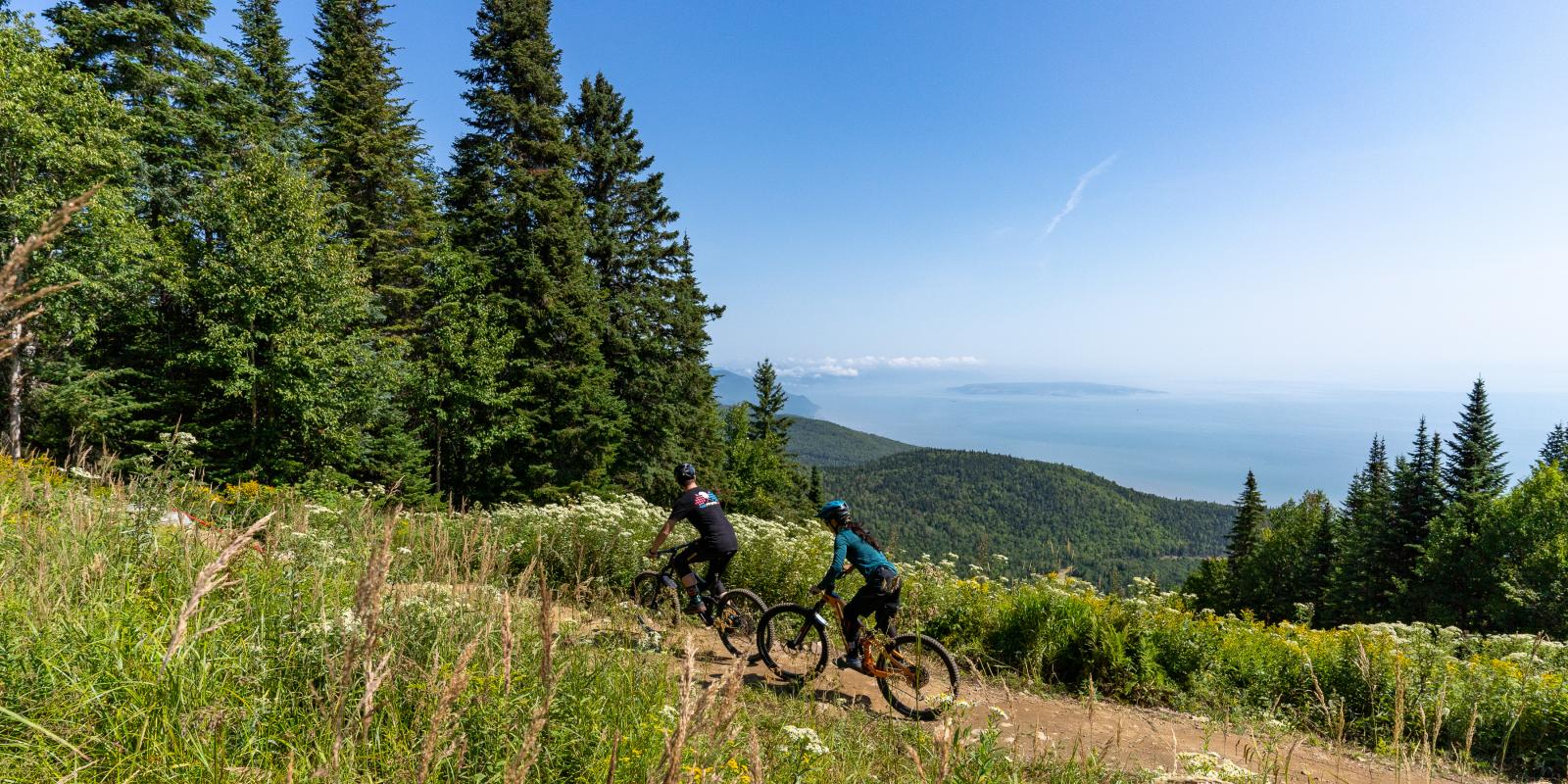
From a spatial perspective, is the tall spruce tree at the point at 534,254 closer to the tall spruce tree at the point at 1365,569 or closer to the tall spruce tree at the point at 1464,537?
the tall spruce tree at the point at 1464,537

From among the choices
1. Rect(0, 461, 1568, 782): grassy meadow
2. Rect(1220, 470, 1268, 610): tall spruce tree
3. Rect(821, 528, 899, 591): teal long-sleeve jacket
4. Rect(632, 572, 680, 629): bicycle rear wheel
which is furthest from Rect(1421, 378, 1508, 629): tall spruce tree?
Rect(632, 572, 680, 629): bicycle rear wheel

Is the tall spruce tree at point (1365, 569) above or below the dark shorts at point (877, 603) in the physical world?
below

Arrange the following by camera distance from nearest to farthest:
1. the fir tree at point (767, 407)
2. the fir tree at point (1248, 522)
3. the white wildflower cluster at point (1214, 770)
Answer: the white wildflower cluster at point (1214, 770), the fir tree at point (767, 407), the fir tree at point (1248, 522)

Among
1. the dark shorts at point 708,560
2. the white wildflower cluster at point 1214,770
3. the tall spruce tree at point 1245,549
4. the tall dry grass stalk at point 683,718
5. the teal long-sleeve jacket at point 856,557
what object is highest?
the tall dry grass stalk at point 683,718

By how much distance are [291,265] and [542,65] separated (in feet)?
37.6

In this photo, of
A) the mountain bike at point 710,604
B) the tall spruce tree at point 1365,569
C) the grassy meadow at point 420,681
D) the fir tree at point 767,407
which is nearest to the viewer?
the grassy meadow at point 420,681

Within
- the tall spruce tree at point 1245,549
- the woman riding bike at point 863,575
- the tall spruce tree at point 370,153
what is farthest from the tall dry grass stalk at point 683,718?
the tall spruce tree at point 1245,549

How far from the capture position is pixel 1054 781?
152 inches

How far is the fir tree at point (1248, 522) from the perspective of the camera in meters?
60.5

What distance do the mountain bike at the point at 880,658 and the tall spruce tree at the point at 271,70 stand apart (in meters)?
25.0

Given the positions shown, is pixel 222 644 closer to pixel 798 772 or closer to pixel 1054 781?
pixel 798 772

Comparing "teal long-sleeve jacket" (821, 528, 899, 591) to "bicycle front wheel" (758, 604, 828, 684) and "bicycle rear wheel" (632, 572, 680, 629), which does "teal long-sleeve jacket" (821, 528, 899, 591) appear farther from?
"bicycle rear wheel" (632, 572, 680, 629)

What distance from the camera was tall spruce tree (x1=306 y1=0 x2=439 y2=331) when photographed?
75.1 feet

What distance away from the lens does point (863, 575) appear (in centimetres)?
604
